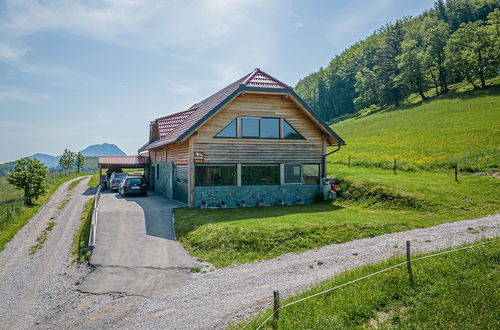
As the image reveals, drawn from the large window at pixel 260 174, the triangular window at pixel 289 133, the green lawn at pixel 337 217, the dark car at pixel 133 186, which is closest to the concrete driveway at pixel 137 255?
the green lawn at pixel 337 217

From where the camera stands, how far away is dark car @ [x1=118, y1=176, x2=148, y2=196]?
24.1m

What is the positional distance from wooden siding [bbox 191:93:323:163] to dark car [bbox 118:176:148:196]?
8.30m

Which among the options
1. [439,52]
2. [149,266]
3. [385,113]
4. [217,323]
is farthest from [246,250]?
[439,52]

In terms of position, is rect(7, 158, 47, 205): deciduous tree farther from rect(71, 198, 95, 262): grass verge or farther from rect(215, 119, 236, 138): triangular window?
rect(215, 119, 236, 138): triangular window

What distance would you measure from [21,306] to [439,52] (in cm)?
7503

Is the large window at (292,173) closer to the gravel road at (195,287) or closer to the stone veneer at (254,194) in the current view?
the stone veneer at (254,194)

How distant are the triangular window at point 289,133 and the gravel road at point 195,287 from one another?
9719 mm

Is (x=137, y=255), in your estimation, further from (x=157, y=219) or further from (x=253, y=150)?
(x=253, y=150)

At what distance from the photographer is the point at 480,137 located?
1296 inches

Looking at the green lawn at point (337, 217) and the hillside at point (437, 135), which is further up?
the hillside at point (437, 135)

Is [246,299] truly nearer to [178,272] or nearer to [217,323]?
[217,323]

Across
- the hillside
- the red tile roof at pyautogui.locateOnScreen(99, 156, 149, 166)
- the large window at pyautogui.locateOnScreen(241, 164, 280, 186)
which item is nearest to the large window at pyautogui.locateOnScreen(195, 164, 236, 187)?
the large window at pyautogui.locateOnScreen(241, 164, 280, 186)

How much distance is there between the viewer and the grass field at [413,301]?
6.36 metres

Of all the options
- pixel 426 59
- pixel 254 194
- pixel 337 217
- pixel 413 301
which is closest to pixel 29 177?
pixel 254 194
